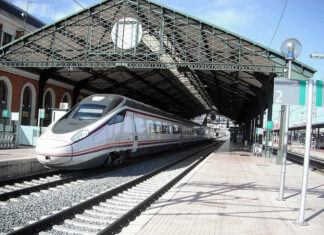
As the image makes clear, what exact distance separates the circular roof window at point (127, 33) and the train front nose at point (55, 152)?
12.5 meters

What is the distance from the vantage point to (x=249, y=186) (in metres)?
10.2

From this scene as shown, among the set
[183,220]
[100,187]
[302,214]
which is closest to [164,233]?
[183,220]

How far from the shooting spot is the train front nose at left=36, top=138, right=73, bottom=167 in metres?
9.62

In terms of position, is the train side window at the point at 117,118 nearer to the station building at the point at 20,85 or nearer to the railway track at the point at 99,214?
the railway track at the point at 99,214

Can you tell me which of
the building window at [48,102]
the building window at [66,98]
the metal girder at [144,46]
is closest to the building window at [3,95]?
the metal girder at [144,46]

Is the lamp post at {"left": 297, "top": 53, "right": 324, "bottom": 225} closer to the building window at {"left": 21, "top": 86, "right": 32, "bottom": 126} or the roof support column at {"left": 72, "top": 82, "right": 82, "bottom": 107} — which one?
the building window at {"left": 21, "top": 86, "right": 32, "bottom": 126}

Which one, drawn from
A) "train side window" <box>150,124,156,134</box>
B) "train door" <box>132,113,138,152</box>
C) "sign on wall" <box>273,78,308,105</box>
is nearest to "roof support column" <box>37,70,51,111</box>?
"train side window" <box>150,124,156,134</box>

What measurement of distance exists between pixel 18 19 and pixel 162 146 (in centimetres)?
1625

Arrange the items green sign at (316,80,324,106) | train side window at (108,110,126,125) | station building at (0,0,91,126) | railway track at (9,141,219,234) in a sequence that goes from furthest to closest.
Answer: station building at (0,0,91,126)
train side window at (108,110,126,125)
green sign at (316,80,324,106)
railway track at (9,141,219,234)

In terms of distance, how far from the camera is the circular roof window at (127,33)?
21.2 meters

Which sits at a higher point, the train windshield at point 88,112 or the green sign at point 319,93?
the green sign at point 319,93

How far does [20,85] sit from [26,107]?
1.91 m

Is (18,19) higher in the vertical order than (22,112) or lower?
higher

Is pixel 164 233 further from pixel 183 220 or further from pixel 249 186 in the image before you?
pixel 249 186
